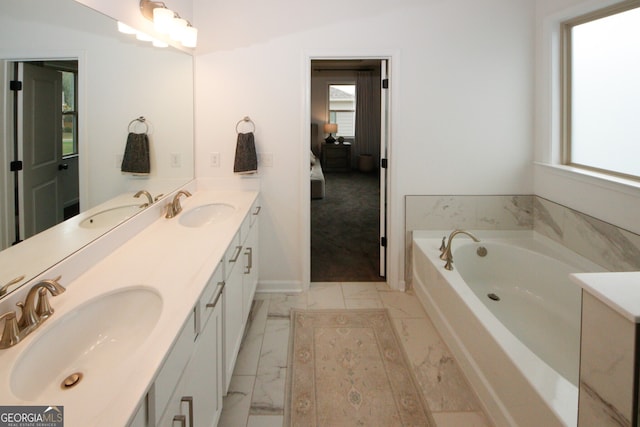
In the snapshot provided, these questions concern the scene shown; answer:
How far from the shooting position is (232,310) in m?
2.21

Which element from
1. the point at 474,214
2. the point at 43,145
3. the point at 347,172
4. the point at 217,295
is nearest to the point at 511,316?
the point at 474,214

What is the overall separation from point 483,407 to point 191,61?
2.96 metres

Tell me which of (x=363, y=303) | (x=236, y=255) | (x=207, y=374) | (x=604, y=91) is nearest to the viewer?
(x=207, y=374)

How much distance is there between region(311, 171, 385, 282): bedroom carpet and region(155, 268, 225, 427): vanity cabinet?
→ 206 centimetres

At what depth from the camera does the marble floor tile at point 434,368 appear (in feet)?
7.17

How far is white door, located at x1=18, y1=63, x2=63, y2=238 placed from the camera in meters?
1.38

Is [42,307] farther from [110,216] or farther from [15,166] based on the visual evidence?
[110,216]

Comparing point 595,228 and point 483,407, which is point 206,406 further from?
point 595,228

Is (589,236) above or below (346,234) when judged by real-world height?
above

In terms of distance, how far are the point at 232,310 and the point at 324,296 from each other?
54.8 inches

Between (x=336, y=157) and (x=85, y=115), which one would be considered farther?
(x=336, y=157)

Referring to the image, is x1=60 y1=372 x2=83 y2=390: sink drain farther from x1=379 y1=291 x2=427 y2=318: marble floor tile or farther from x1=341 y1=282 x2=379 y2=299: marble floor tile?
x1=341 y1=282 x2=379 y2=299: marble floor tile

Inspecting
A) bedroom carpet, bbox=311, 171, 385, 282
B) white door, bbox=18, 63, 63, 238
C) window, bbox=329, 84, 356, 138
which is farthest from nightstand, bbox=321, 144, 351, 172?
white door, bbox=18, 63, 63, 238

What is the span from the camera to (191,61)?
10.9ft
